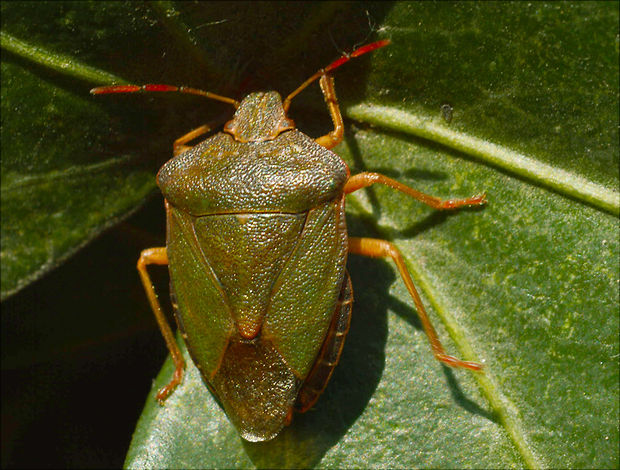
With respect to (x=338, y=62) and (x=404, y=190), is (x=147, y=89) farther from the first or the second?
(x=404, y=190)

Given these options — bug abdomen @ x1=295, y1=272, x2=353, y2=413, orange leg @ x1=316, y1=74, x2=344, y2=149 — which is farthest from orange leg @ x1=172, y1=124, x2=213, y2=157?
bug abdomen @ x1=295, y1=272, x2=353, y2=413

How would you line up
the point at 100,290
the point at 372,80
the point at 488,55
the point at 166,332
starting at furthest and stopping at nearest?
the point at 100,290, the point at 166,332, the point at 372,80, the point at 488,55

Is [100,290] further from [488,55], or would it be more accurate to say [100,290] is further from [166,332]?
[488,55]

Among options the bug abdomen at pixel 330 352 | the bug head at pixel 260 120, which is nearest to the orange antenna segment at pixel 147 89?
the bug head at pixel 260 120

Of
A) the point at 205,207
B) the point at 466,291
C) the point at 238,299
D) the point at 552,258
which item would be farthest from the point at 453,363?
the point at 205,207

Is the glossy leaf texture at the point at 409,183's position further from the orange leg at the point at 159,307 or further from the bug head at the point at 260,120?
the bug head at the point at 260,120

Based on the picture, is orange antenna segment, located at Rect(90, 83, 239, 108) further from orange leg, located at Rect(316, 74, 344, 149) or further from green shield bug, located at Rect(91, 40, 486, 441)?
orange leg, located at Rect(316, 74, 344, 149)

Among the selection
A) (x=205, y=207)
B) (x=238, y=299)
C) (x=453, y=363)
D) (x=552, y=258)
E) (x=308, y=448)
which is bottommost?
(x=308, y=448)
